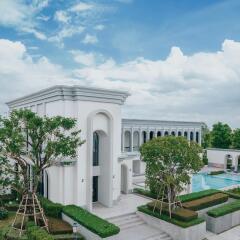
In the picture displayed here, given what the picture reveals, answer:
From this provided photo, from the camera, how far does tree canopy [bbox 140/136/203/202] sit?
20.8 m

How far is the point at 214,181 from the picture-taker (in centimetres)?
4188

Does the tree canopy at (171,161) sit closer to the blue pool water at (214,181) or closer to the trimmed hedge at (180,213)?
the trimmed hedge at (180,213)

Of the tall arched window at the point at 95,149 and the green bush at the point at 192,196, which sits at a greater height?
the tall arched window at the point at 95,149

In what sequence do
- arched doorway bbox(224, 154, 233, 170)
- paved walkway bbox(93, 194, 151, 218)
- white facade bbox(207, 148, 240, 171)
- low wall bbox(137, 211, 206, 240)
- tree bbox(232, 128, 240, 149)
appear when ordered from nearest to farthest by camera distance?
low wall bbox(137, 211, 206, 240)
paved walkway bbox(93, 194, 151, 218)
white facade bbox(207, 148, 240, 171)
arched doorway bbox(224, 154, 233, 170)
tree bbox(232, 128, 240, 149)

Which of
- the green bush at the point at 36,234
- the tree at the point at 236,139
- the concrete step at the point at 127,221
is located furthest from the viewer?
the tree at the point at 236,139

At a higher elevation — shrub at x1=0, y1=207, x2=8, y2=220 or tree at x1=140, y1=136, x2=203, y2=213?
tree at x1=140, y1=136, x2=203, y2=213

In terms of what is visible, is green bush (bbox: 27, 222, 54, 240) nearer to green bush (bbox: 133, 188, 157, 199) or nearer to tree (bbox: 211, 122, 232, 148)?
green bush (bbox: 133, 188, 157, 199)

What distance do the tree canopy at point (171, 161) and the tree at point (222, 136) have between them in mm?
38873

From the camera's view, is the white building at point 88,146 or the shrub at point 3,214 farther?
the white building at point 88,146

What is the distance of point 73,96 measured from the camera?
2259cm

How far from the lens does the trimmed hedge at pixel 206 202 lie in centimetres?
2305

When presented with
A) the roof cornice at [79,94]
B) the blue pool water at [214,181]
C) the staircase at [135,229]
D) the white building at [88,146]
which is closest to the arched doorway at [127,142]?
the blue pool water at [214,181]

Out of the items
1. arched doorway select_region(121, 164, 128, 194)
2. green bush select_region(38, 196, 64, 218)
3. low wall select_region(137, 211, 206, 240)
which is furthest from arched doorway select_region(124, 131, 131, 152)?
green bush select_region(38, 196, 64, 218)

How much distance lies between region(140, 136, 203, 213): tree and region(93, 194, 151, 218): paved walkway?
3.33 metres
